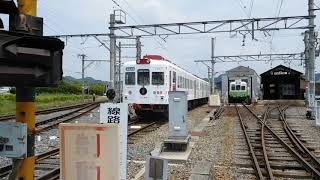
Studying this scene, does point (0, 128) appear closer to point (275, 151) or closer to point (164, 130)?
point (275, 151)

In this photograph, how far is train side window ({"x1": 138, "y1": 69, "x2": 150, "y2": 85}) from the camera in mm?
20578

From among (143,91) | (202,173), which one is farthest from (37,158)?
(143,91)

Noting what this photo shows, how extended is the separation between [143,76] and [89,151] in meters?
17.2

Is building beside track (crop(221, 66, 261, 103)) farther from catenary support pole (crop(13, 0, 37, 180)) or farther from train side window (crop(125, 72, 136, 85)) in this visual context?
catenary support pole (crop(13, 0, 37, 180))

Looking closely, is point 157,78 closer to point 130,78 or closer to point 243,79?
point 130,78

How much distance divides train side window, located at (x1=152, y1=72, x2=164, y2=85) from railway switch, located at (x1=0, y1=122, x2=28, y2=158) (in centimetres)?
1739

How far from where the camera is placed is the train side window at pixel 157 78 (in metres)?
20.3

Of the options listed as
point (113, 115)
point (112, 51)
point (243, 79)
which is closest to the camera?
point (113, 115)

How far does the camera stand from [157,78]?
2042 cm

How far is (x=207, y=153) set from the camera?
11.0 m

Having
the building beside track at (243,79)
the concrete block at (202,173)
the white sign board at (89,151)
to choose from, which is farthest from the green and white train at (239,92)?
the white sign board at (89,151)

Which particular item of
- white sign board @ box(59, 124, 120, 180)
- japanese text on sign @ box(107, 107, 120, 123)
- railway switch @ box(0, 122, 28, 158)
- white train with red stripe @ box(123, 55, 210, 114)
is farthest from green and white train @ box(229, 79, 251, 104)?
railway switch @ box(0, 122, 28, 158)

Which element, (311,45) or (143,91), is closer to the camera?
(143,91)

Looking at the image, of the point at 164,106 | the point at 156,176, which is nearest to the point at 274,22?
the point at 164,106
